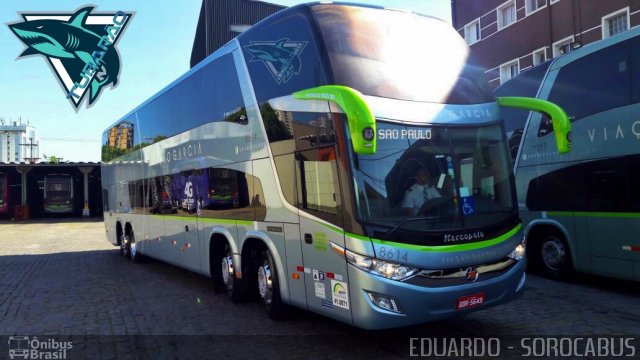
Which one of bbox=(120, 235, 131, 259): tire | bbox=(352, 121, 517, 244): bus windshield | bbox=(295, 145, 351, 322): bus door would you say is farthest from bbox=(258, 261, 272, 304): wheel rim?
bbox=(120, 235, 131, 259): tire

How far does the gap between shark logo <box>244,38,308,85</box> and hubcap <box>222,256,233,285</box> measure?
297cm

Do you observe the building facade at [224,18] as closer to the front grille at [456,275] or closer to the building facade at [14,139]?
the front grille at [456,275]

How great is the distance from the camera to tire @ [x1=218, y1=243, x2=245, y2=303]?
24.6ft

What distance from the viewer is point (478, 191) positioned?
5.39 metres

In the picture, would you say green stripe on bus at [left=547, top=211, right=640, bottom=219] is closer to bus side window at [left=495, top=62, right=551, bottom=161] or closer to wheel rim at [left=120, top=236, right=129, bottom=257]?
bus side window at [left=495, top=62, right=551, bottom=161]

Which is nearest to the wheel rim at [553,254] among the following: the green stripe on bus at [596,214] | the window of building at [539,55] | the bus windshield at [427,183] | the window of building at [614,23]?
the green stripe on bus at [596,214]

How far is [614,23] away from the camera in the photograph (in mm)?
19344

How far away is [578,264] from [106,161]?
13.4 m

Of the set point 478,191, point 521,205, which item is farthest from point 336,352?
point 521,205

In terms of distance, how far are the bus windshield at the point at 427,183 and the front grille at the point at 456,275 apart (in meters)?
0.35

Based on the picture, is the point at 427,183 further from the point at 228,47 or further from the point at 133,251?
the point at 133,251

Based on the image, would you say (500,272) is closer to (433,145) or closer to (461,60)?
(433,145)

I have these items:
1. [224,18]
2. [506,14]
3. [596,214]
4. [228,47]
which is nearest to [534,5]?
[506,14]

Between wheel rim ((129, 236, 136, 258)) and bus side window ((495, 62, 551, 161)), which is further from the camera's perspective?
wheel rim ((129, 236, 136, 258))
